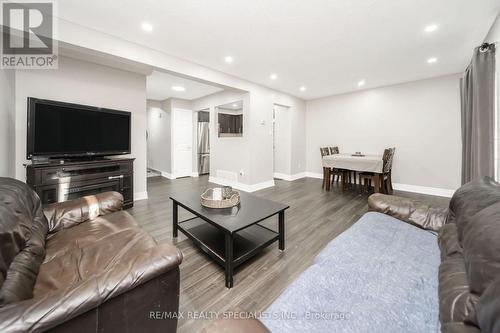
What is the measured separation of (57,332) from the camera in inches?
27.5

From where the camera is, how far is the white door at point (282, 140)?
19.7 feet

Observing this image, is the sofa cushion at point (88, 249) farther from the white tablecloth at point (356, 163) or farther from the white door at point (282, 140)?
the white door at point (282, 140)

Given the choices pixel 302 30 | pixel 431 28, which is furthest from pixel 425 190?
pixel 302 30

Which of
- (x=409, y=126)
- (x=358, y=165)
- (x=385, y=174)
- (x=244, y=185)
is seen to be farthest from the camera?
(x=244, y=185)

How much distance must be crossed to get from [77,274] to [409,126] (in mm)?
5945

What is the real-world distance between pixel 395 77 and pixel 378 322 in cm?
497

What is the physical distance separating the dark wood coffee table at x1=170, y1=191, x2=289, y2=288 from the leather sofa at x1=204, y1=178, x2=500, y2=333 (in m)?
0.73

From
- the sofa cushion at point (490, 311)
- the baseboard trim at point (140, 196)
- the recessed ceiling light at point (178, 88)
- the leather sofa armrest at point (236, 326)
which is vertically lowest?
the baseboard trim at point (140, 196)

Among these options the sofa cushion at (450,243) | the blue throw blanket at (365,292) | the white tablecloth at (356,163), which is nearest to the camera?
the blue throw blanket at (365,292)

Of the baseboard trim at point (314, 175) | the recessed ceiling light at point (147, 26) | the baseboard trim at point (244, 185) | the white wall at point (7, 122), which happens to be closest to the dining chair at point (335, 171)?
the baseboard trim at point (314, 175)

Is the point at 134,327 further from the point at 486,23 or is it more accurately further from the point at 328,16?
the point at 486,23

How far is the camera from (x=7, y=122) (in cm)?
247

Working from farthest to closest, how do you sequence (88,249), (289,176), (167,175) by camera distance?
(167,175) < (289,176) < (88,249)

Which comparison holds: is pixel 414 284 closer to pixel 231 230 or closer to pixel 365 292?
pixel 365 292
